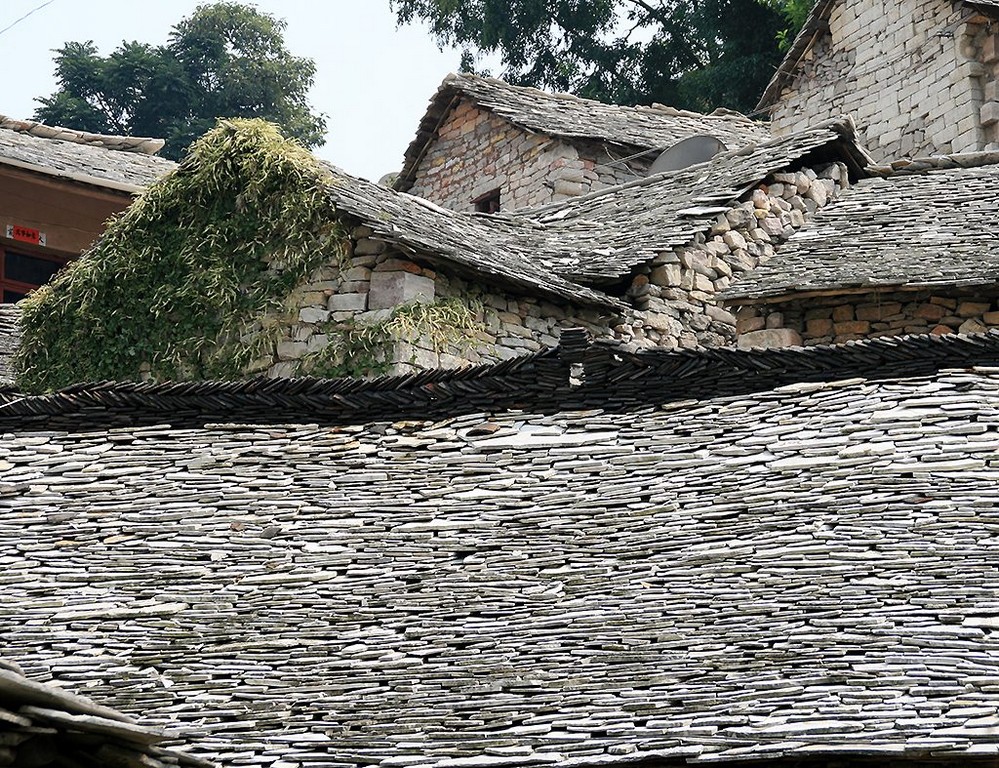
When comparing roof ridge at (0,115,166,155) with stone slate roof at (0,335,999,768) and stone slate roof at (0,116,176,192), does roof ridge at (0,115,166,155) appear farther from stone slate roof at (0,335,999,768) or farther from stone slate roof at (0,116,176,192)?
stone slate roof at (0,335,999,768)

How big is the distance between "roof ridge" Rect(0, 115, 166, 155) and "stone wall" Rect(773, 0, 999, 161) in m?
10.4

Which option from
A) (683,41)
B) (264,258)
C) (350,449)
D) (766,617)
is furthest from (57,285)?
(683,41)

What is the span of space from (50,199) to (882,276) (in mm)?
12758

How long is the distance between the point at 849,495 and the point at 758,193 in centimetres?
857

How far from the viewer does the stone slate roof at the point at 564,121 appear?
22.5m

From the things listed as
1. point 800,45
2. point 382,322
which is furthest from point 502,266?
point 800,45

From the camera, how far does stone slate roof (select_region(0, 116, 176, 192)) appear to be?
2128cm

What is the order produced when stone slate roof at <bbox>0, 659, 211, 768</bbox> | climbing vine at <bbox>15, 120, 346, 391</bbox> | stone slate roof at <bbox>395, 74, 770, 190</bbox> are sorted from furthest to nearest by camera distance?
1. stone slate roof at <bbox>395, 74, 770, 190</bbox>
2. climbing vine at <bbox>15, 120, 346, 391</bbox>
3. stone slate roof at <bbox>0, 659, 211, 768</bbox>

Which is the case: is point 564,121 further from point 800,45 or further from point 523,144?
point 800,45

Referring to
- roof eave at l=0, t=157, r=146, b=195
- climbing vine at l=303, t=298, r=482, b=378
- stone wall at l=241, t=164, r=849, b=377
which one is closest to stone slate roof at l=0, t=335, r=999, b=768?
climbing vine at l=303, t=298, r=482, b=378

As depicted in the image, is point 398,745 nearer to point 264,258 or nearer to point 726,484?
point 726,484

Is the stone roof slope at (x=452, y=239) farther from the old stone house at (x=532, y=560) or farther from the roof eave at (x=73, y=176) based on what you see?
the roof eave at (x=73, y=176)

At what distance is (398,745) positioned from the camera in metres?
7.09

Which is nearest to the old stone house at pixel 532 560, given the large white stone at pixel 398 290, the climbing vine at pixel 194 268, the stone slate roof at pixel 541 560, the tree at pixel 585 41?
the stone slate roof at pixel 541 560
